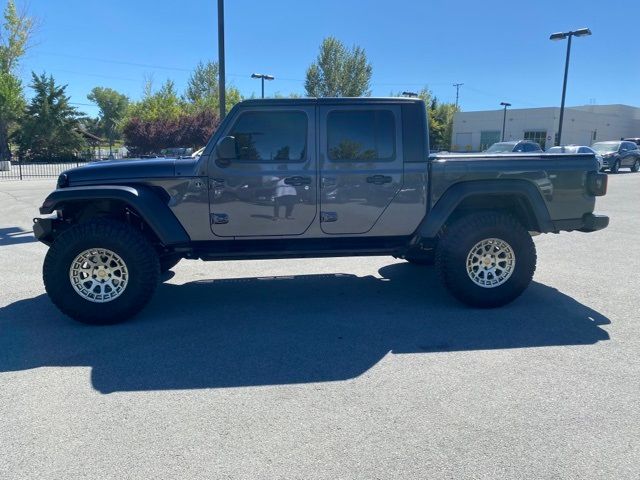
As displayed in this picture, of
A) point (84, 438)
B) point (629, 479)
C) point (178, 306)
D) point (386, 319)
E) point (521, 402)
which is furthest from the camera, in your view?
point (178, 306)

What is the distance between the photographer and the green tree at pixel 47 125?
4388 cm

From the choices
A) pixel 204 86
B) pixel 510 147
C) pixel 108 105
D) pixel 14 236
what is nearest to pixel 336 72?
pixel 204 86

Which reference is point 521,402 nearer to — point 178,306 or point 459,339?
point 459,339

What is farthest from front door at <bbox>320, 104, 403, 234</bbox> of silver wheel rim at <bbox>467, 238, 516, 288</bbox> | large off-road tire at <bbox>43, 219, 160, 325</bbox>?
large off-road tire at <bbox>43, 219, 160, 325</bbox>

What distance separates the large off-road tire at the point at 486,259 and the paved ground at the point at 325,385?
215 mm

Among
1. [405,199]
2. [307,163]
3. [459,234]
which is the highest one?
[307,163]

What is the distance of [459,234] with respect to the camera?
5066mm

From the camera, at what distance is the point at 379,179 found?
5.03 m

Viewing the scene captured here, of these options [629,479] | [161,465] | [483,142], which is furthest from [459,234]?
[483,142]

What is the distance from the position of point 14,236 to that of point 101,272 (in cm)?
570

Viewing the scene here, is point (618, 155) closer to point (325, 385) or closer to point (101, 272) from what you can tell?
point (325, 385)

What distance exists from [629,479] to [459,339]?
1924 millimetres

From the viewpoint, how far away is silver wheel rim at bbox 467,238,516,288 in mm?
5145

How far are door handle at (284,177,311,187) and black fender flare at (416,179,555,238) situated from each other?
129cm
